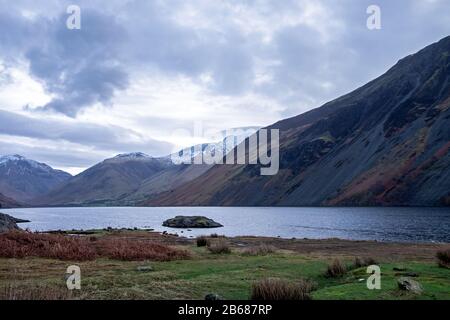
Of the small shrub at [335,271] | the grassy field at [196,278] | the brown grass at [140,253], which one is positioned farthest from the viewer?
the brown grass at [140,253]

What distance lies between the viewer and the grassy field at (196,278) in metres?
14.4

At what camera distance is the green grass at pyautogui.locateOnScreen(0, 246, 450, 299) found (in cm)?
1445

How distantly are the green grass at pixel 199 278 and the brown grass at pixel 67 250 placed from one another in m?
1.59

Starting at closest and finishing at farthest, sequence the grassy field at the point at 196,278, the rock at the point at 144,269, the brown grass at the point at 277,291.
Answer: the brown grass at the point at 277,291 → the grassy field at the point at 196,278 → the rock at the point at 144,269

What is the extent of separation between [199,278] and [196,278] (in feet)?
0.45

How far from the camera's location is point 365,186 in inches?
7092

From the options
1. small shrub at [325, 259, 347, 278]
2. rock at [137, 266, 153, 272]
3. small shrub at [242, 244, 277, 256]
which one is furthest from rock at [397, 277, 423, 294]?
small shrub at [242, 244, 277, 256]

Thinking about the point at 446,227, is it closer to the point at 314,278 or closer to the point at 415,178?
the point at 314,278

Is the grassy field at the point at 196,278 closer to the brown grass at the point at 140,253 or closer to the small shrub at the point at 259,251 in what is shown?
the brown grass at the point at 140,253

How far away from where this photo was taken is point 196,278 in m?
19.0

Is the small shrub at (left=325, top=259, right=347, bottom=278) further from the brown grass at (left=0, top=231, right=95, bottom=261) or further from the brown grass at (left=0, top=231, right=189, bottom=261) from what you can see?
→ the brown grass at (left=0, top=231, right=95, bottom=261)

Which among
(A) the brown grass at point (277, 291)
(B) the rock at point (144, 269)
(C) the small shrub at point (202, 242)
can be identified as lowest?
(C) the small shrub at point (202, 242)

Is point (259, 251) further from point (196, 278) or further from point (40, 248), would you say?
point (40, 248)

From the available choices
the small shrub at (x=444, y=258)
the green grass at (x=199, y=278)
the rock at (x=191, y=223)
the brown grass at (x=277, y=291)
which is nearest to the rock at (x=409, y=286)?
the green grass at (x=199, y=278)
